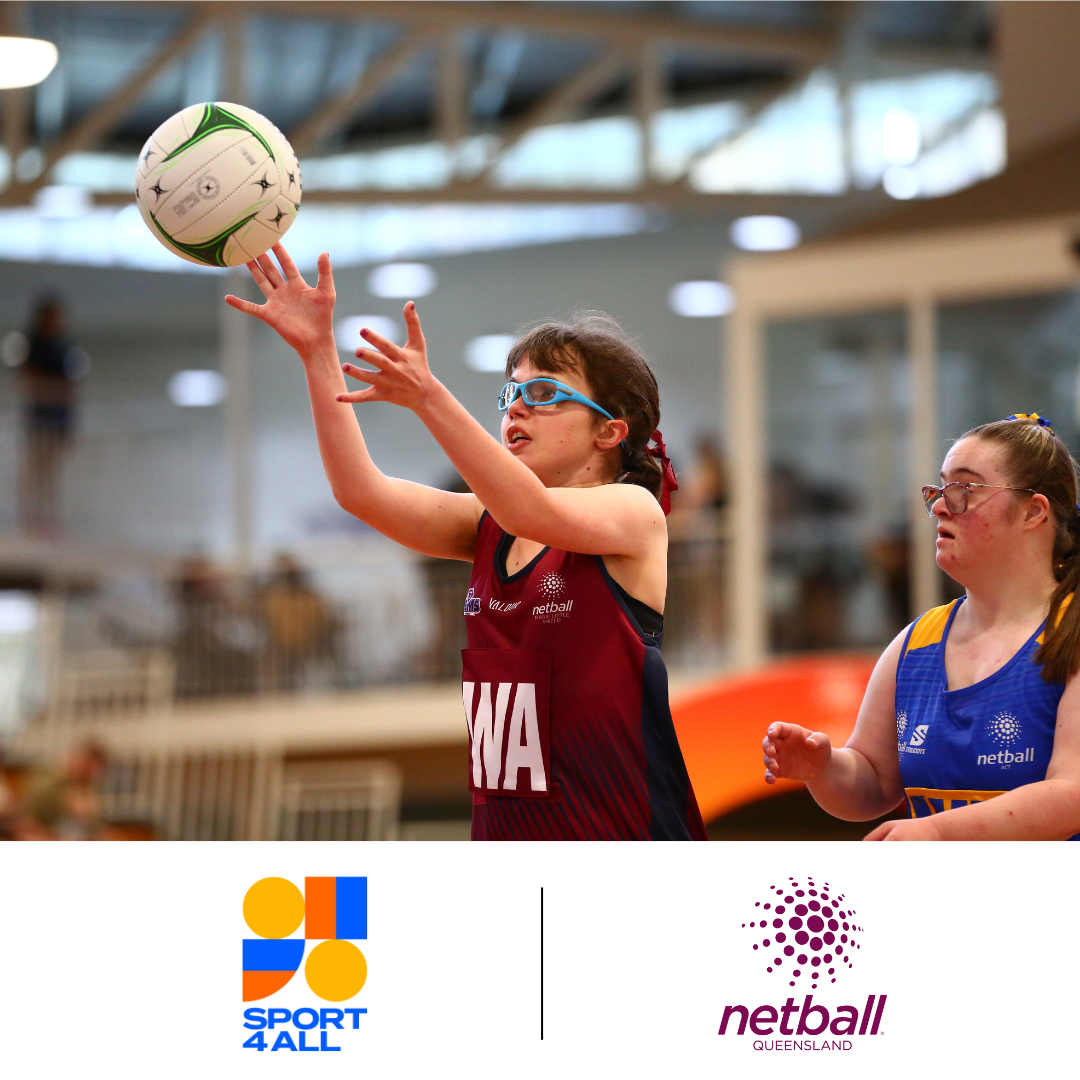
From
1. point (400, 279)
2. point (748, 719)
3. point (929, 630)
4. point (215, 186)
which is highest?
point (400, 279)

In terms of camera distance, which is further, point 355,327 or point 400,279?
point 400,279

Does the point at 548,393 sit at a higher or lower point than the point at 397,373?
higher

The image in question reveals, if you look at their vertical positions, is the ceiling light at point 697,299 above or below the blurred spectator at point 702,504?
above

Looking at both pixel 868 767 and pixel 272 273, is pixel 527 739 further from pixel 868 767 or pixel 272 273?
pixel 272 273

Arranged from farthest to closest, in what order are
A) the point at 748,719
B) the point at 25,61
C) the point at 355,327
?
the point at 355,327, the point at 748,719, the point at 25,61

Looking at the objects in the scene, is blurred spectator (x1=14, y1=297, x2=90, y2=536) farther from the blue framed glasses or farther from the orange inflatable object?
the blue framed glasses

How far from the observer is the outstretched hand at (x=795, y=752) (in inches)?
82.9

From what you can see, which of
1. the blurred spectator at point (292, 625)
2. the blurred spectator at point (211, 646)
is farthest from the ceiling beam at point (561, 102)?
the blurred spectator at point (211, 646)

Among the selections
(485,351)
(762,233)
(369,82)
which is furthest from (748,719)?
(485,351)

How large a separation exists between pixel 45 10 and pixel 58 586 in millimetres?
5438
